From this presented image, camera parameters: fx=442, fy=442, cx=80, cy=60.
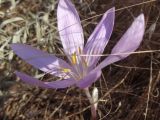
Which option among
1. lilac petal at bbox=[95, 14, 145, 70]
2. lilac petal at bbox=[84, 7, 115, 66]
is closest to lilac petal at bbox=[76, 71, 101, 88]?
lilac petal at bbox=[95, 14, 145, 70]

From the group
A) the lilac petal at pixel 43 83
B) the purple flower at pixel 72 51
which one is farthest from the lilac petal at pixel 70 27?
the lilac petal at pixel 43 83

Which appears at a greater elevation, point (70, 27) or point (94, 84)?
point (70, 27)

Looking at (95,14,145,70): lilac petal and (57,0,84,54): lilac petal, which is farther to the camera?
(57,0,84,54): lilac petal

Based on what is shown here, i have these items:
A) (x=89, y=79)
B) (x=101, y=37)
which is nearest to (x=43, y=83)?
(x=89, y=79)

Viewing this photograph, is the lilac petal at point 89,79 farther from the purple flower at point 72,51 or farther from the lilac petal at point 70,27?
the lilac petal at point 70,27

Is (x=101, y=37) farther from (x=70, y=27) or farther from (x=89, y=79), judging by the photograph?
(x=89, y=79)

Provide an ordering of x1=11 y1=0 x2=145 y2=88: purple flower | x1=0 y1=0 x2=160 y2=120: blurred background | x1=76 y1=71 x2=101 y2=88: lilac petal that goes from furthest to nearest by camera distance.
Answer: x1=0 y1=0 x2=160 y2=120: blurred background
x1=11 y1=0 x2=145 y2=88: purple flower
x1=76 y1=71 x2=101 y2=88: lilac petal

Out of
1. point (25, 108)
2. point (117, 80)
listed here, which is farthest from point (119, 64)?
point (25, 108)

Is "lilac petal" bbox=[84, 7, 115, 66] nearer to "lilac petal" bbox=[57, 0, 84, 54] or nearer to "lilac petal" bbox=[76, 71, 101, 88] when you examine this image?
"lilac petal" bbox=[57, 0, 84, 54]
